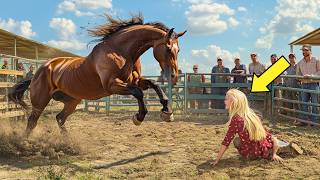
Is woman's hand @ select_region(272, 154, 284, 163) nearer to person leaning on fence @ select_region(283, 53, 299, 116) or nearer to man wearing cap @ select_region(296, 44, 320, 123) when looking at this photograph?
man wearing cap @ select_region(296, 44, 320, 123)

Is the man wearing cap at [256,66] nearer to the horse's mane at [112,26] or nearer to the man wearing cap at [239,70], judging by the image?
the man wearing cap at [239,70]

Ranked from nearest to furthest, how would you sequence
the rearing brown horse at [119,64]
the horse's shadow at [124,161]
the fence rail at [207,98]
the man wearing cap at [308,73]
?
the horse's shadow at [124,161], the rearing brown horse at [119,64], the man wearing cap at [308,73], the fence rail at [207,98]

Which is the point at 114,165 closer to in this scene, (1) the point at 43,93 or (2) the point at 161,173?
(2) the point at 161,173

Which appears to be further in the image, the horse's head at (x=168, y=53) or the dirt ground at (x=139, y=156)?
the horse's head at (x=168, y=53)

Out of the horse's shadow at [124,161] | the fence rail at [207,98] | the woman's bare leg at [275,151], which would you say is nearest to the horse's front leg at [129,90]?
the horse's shadow at [124,161]

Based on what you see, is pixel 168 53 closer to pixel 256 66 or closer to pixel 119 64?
pixel 119 64

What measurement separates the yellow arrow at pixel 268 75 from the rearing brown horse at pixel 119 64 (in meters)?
4.37

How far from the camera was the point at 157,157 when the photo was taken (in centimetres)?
616

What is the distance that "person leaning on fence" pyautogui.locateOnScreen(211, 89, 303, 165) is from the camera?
16.8 ft

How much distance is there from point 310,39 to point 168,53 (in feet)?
47.9

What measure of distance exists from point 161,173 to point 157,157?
1.04 metres

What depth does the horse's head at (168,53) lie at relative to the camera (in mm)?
5848

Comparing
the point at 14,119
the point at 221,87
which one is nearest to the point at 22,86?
the point at 14,119

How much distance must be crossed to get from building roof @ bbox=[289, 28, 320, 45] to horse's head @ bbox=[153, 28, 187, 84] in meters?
12.7
